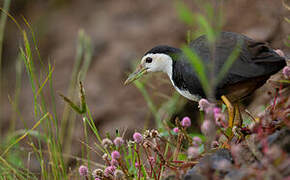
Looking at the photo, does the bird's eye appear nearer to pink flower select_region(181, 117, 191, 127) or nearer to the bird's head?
the bird's head

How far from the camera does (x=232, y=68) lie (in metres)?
2.20

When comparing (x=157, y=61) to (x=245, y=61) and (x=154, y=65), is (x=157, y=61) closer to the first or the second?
(x=154, y=65)

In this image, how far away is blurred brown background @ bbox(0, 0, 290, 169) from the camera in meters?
4.80

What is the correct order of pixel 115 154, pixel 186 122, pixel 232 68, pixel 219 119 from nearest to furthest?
pixel 219 119 < pixel 115 154 < pixel 186 122 < pixel 232 68

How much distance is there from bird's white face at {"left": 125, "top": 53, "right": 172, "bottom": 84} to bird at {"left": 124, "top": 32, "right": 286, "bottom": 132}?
0.29ft

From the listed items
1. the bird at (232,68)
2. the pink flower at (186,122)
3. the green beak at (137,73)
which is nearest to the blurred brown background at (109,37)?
the green beak at (137,73)

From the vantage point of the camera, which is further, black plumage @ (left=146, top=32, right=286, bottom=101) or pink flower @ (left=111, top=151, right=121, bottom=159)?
black plumage @ (left=146, top=32, right=286, bottom=101)

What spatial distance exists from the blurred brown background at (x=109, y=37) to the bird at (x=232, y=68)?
1.99 meters

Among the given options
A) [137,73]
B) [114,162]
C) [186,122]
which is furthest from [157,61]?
[114,162]

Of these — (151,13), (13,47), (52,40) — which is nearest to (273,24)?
(151,13)

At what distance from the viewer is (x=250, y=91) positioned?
94.0 inches

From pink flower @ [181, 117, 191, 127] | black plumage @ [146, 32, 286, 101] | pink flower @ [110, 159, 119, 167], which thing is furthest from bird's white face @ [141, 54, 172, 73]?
pink flower @ [110, 159, 119, 167]

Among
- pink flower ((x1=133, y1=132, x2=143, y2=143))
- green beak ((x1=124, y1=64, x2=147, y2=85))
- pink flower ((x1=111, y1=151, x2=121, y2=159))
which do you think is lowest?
pink flower ((x1=111, y1=151, x2=121, y2=159))

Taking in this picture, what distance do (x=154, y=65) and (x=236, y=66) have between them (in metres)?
0.76
